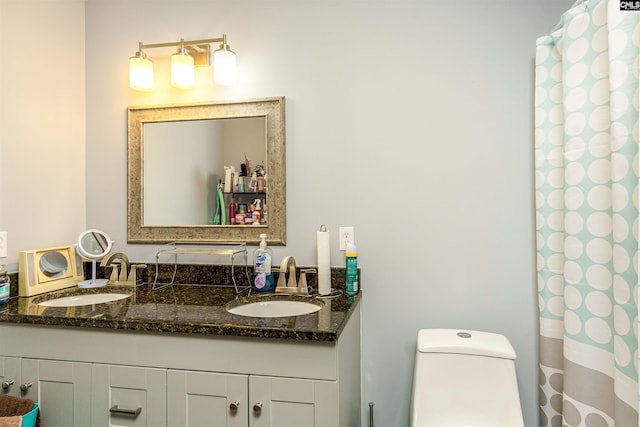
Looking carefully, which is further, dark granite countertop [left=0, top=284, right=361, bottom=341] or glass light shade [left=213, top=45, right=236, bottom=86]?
glass light shade [left=213, top=45, right=236, bottom=86]

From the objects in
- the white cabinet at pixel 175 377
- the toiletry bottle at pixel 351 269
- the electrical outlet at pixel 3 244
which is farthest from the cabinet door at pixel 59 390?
the toiletry bottle at pixel 351 269

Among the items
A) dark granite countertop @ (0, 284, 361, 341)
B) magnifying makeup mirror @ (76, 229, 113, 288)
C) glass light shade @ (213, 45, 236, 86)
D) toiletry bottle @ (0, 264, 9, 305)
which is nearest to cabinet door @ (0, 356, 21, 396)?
dark granite countertop @ (0, 284, 361, 341)

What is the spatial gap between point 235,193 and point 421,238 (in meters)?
0.89

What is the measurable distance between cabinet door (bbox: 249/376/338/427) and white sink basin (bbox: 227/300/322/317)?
1.33 ft

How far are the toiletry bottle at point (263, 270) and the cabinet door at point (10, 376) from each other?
2.97ft

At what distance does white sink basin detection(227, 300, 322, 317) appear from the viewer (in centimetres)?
169

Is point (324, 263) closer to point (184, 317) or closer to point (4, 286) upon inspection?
point (184, 317)

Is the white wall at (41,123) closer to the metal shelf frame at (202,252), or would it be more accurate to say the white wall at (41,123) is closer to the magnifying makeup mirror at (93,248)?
the magnifying makeup mirror at (93,248)

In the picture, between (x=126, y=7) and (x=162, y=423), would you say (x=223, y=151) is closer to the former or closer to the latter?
(x=126, y=7)

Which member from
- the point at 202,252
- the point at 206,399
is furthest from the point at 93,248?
the point at 206,399

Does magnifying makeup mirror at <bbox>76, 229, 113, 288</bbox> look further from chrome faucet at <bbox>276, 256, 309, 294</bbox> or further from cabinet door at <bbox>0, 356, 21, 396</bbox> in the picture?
chrome faucet at <bbox>276, 256, 309, 294</bbox>

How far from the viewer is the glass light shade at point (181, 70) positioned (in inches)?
75.8

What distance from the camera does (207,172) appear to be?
1972mm

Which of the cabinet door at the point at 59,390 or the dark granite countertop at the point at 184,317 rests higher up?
the dark granite countertop at the point at 184,317
